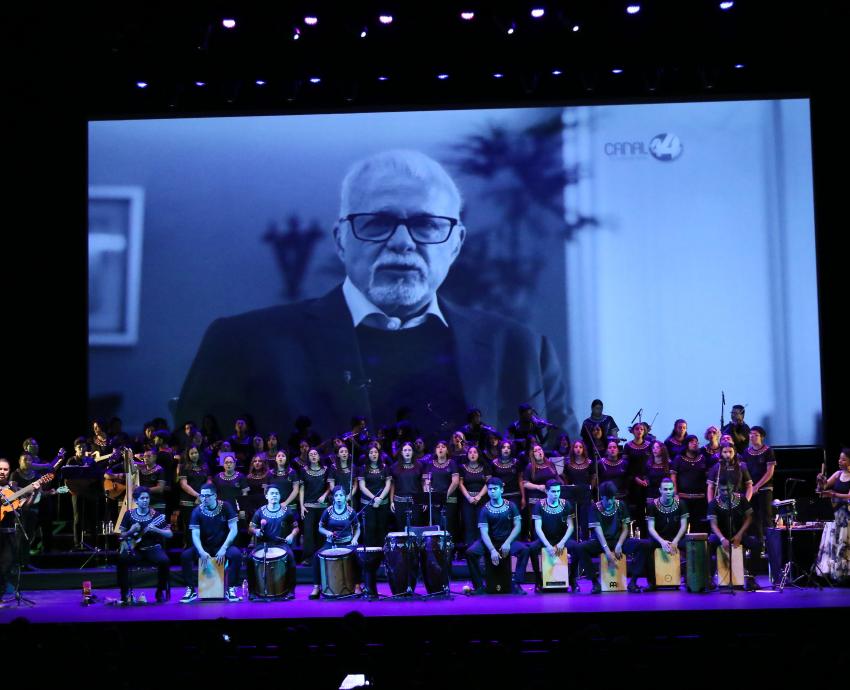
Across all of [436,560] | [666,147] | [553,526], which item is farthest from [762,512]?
[666,147]

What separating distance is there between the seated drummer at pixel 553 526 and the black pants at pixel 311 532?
256 cm

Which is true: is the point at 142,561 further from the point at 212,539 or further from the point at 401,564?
the point at 401,564

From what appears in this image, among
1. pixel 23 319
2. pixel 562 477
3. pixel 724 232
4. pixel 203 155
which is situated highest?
pixel 203 155

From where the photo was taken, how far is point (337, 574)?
36.7 ft

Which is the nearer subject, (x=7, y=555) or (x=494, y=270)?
(x=7, y=555)

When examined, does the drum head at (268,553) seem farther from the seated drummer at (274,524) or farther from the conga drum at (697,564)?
the conga drum at (697,564)

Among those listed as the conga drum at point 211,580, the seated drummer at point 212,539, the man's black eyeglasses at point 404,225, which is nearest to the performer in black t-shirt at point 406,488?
the seated drummer at point 212,539

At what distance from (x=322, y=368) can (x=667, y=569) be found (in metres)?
5.75

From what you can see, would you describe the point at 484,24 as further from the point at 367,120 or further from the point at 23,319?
the point at 23,319

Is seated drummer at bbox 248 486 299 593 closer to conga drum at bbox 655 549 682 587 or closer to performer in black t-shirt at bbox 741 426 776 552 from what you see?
conga drum at bbox 655 549 682 587

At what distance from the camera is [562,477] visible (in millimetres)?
12625

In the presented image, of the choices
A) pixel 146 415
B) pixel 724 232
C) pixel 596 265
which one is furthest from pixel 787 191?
pixel 146 415

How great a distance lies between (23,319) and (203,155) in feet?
11.2

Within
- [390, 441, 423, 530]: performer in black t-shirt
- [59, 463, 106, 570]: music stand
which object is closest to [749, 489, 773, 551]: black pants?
[390, 441, 423, 530]: performer in black t-shirt
